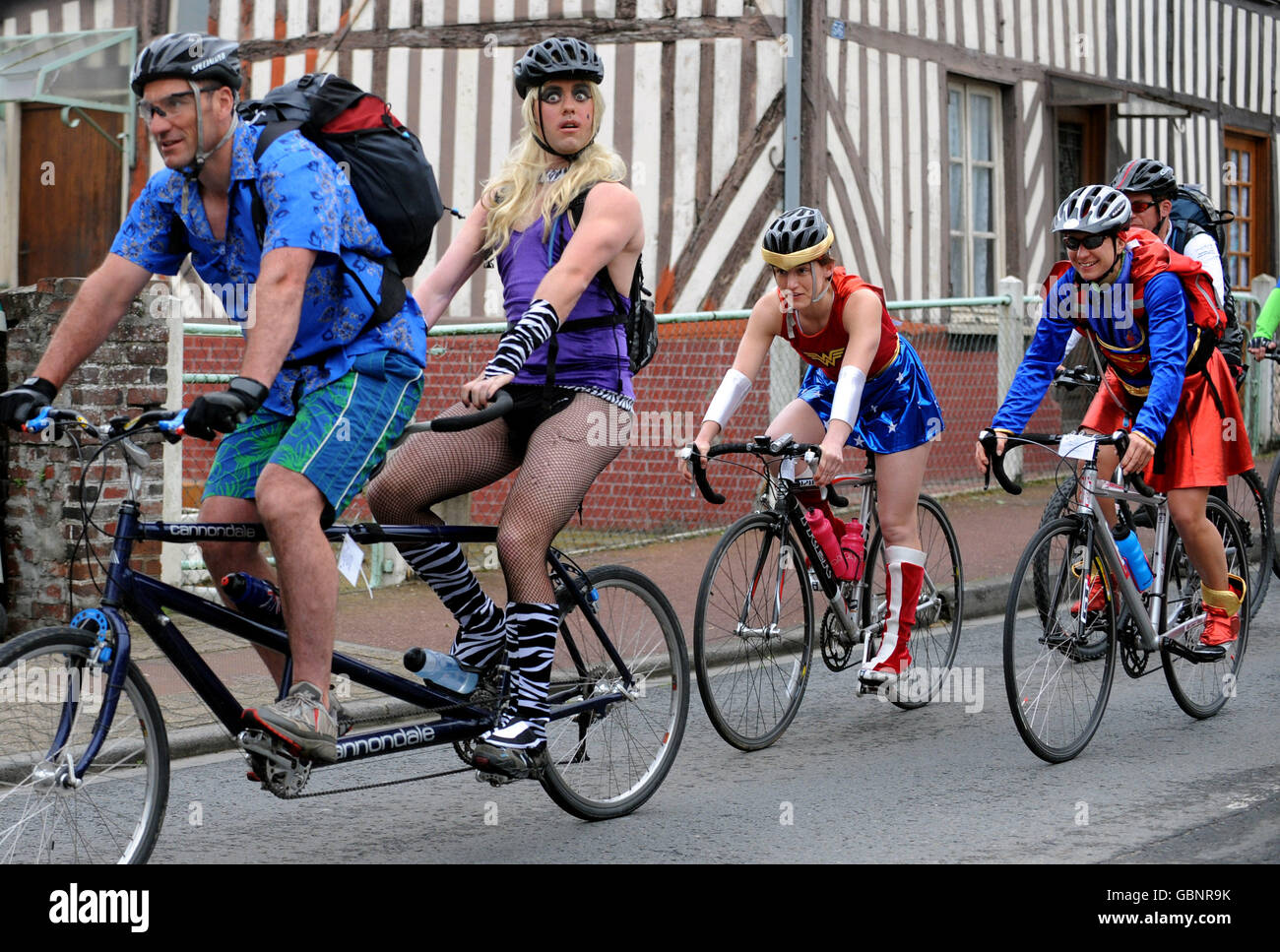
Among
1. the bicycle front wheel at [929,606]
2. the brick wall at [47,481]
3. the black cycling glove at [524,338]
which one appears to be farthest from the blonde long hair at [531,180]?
the brick wall at [47,481]

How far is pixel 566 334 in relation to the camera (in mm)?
4914

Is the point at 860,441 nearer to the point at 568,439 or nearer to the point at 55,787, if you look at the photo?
the point at 568,439

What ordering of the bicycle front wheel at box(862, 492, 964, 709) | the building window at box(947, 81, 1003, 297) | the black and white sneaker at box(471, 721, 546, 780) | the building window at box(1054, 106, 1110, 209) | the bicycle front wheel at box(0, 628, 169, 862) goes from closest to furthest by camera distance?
1. the bicycle front wheel at box(0, 628, 169, 862)
2. the black and white sneaker at box(471, 721, 546, 780)
3. the bicycle front wheel at box(862, 492, 964, 709)
4. the building window at box(947, 81, 1003, 297)
5. the building window at box(1054, 106, 1110, 209)

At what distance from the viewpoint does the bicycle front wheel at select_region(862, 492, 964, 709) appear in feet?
21.1

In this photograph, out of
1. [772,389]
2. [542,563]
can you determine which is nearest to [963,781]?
[542,563]

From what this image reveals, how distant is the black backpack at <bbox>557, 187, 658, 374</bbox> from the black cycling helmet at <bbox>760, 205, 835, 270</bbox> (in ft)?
2.99

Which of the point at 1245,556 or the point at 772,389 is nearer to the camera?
the point at 1245,556

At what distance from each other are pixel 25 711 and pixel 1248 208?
685 inches

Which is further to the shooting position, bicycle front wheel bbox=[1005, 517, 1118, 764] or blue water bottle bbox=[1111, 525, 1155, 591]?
blue water bottle bbox=[1111, 525, 1155, 591]

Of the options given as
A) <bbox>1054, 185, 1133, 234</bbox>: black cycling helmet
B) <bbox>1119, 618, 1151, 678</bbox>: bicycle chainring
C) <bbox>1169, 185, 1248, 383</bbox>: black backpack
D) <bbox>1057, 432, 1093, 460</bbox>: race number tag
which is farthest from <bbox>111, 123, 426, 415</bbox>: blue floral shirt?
<bbox>1169, 185, 1248, 383</bbox>: black backpack

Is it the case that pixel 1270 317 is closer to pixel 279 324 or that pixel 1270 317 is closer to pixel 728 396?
pixel 728 396

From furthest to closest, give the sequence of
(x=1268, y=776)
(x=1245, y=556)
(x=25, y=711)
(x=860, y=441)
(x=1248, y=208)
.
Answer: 1. (x=1248, y=208)
2. (x=1245, y=556)
3. (x=860, y=441)
4. (x=1268, y=776)
5. (x=25, y=711)

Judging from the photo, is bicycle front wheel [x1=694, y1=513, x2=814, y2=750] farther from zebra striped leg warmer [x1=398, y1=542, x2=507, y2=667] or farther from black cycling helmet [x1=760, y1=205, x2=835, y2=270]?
zebra striped leg warmer [x1=398, y1=542, x2=507, y2=667]
